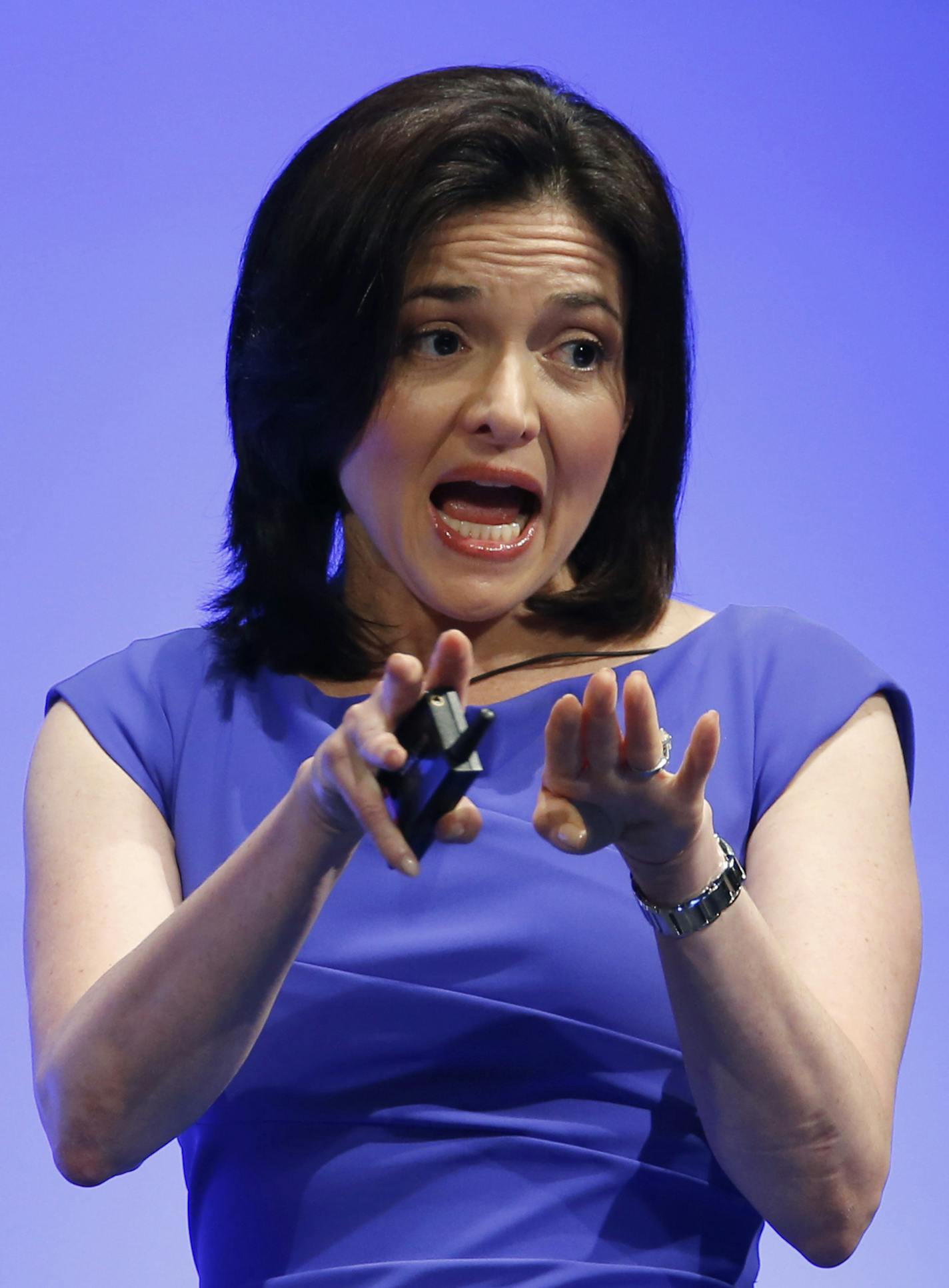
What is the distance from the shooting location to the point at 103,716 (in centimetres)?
139

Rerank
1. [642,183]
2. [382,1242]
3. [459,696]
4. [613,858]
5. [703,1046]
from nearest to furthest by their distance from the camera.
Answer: [459,696] → [703,1046] → [382,1242] → [613,858] → [642,183]

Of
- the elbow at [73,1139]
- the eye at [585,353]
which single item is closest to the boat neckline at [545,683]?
the eye at [585,353]

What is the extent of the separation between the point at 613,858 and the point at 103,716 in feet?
1.29

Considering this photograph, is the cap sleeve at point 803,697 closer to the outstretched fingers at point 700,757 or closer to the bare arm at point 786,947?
the bare arm at point 786,947

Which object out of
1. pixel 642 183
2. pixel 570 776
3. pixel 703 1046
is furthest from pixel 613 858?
pixel 642 183

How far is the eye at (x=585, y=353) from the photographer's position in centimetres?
139

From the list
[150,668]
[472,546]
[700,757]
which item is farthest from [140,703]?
[700,757]

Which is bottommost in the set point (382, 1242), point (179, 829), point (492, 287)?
point (382, 1242)

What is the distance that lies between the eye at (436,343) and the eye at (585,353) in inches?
3.1

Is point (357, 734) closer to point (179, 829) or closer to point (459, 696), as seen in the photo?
point (459, 696)

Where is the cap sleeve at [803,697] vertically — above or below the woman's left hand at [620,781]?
below

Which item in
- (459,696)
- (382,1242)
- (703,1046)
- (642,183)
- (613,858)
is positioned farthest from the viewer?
(642,183)

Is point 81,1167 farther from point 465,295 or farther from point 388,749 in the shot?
point 465,295

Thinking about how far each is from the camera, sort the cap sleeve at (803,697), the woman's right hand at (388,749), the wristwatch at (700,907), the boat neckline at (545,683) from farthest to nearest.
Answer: the boat neckline at (545,683) → the cap sleeve at (803,697) → the wristwatch at (700,907) → the woman's right hand at (388,749)
